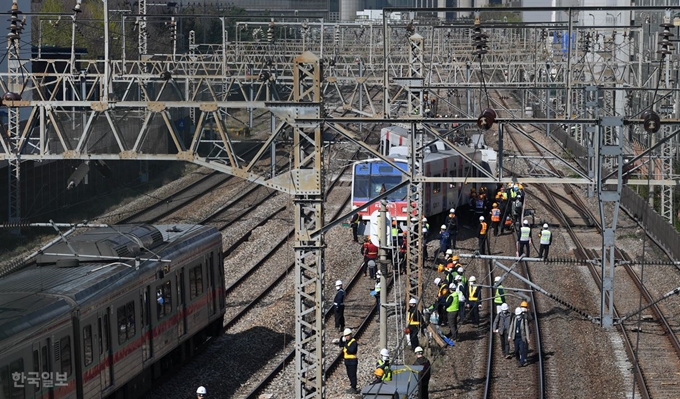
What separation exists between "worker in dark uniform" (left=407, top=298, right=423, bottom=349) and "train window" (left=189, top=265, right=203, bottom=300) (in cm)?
375

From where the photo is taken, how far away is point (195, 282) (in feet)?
64.4

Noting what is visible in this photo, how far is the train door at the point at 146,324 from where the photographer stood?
56.2ft

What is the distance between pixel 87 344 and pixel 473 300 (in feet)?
31.0

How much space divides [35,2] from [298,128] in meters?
62.3

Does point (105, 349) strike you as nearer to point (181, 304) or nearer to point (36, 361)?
point (36, 361)

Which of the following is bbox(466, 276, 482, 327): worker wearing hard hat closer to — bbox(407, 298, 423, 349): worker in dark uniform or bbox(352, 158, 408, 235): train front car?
bbox(407, 298, 423, 349): worker in dark uniform

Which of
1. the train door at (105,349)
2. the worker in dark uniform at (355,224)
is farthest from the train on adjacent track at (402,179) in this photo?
the train door at (105,349)

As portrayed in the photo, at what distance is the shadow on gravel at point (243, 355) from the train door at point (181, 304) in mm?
903

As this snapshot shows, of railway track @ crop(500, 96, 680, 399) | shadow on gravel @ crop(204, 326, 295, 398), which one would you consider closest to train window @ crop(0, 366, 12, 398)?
shadow on gravel @ crop(204, 326, 295, 398)

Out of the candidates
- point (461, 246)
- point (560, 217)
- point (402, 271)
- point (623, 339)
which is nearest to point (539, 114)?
point (560, 217)

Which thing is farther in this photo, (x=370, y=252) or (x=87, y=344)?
(x=370, y=252)

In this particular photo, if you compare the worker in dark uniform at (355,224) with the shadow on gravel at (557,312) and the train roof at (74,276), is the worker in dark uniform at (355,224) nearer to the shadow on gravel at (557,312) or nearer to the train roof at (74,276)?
the shadow on gravel at (557,312)

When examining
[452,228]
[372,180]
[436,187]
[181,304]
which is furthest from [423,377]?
[436,187]

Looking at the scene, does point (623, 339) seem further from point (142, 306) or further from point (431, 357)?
point (142, 306)
